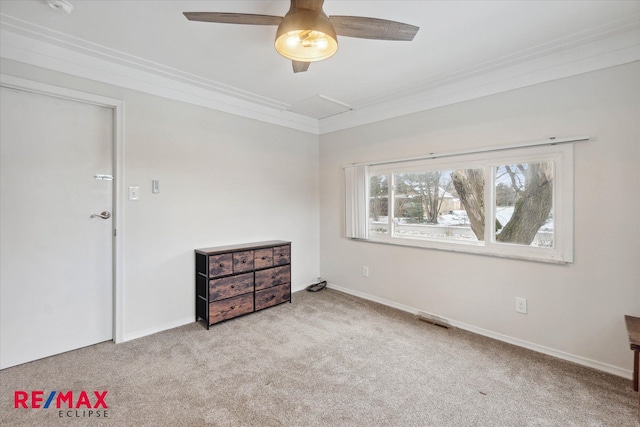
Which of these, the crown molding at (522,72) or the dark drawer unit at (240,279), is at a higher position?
the crown molding at (522,72)

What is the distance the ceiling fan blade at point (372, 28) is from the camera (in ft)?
5.24

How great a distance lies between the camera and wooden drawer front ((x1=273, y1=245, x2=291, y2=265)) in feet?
11.3

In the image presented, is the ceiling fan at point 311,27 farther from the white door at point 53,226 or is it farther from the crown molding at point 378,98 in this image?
the white door at point 53,226

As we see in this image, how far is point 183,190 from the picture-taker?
9.80 ft

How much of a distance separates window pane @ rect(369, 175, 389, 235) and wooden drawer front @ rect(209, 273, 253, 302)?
5.48ft

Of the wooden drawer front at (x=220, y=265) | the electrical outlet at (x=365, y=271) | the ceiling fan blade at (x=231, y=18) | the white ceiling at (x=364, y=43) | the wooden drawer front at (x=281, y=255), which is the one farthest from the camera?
the electrical outlet at (x=365, y=271)

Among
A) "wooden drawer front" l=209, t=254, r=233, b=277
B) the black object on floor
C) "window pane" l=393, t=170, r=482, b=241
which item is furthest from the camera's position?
the black object on floor

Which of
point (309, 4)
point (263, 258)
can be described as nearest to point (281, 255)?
point (263, 258)

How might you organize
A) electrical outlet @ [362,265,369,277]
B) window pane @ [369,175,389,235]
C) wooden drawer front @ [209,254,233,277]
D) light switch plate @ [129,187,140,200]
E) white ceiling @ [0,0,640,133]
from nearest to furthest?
white ceiling @ [0,0,640,133] < light switch plate @ [129,187,140,200] < wooden drawer front @ [209,254,233,277] < window pane @ [369,175,389,235] < electrical outlet @ [362,265,369,277]

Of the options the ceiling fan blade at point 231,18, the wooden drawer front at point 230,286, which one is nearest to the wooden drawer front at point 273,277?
the wooden drawer front at point 230,286

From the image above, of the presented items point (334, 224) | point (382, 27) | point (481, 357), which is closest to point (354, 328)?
point (481, 357)

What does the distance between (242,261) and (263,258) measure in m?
0.28

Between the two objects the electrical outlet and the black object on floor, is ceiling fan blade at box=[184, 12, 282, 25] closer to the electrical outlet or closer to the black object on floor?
the electrical outlet

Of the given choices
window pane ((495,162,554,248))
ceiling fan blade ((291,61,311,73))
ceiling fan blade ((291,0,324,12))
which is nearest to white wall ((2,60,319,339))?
ceiling fan blade ((291,61,311,73))
